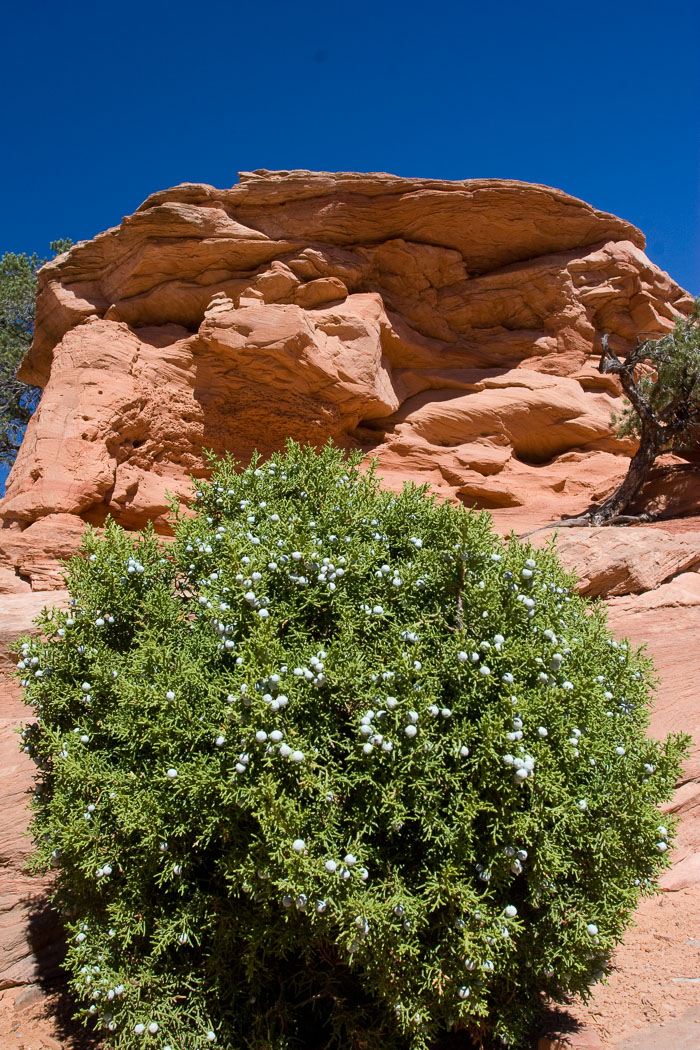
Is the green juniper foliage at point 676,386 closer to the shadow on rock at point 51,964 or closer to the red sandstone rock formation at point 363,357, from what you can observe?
the red sandstone rock formation at point 363,357

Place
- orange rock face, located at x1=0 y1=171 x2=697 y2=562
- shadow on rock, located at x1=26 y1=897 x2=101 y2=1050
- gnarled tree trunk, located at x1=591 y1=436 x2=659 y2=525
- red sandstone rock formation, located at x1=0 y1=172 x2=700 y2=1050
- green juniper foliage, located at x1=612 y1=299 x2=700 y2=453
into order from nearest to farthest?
shadow on rock, located at x1=26 y1=897 x2=101 y2=1050
red sandstone rock formation, located at x1=0 y1=172 x2=700 y2=1050
orange rock face, located at x1=0 y1=171 x2=697 y2=562
gnarled tree trunk, located at x1=591 y1=436 x2=659 y2=525
green juniper foliage, located at x1=612 y1=299 x2=700 y2=453

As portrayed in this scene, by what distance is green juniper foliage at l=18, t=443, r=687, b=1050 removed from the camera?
3.94 metres

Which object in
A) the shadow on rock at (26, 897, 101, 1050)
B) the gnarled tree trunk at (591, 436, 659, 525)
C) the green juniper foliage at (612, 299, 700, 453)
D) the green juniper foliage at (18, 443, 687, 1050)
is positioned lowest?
the shadow on rock at (26, 897, 101, 1050)

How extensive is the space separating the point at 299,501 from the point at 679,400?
32.5ft

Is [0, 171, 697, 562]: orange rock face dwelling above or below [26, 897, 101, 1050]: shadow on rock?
above

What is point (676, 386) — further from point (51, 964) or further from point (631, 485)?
point (51, 964)

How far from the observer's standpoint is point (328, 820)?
12.8 feet

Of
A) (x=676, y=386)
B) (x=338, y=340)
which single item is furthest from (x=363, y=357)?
(x=676, y=386)

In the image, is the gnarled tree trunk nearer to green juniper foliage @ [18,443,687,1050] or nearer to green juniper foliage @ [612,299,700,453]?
green juniper foliage @ [612,299,700,453]

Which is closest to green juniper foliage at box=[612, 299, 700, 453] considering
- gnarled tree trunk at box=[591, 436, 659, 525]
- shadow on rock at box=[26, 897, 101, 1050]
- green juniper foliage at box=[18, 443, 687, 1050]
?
gnarled tree trunk at box=[591, 436, 659, 525]

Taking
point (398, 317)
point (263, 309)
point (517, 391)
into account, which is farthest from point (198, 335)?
point (517, 391)

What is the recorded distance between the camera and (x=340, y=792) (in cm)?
405

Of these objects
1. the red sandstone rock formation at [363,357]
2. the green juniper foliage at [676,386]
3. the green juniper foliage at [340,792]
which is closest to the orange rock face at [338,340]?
the red sandstone rock formation at [363,357]

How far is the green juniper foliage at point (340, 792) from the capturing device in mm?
3939
